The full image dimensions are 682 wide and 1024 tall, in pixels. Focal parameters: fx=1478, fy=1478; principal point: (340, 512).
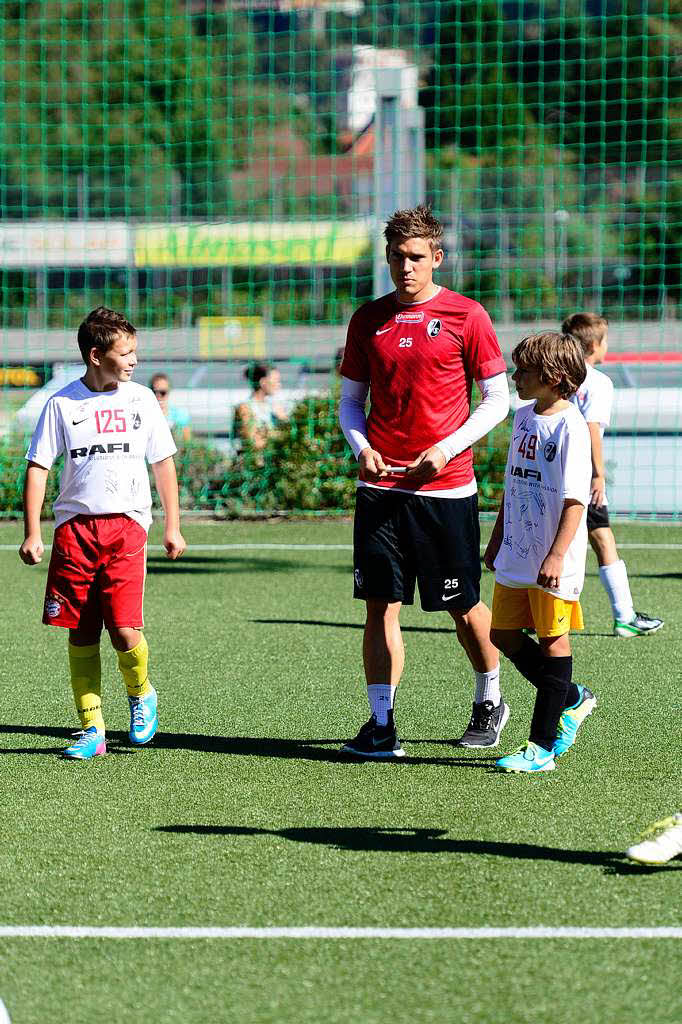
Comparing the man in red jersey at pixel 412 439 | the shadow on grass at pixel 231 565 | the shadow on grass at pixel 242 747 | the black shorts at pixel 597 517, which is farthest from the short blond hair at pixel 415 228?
the shadow on grass at pixel 231 565

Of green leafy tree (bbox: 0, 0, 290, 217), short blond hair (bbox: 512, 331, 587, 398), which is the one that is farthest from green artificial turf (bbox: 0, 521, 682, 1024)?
green leafy tree (bbox: 0, 0, 290, 217)

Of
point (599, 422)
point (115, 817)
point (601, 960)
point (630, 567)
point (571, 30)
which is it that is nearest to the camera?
point (601, 960)

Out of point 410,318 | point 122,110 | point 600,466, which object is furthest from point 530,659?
point 122,110

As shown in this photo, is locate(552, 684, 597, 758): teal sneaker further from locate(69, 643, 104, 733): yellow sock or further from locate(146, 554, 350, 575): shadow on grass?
locate(146, 554, 350, 575): shadow on grass

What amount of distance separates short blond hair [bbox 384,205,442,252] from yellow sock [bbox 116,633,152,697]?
1797mm

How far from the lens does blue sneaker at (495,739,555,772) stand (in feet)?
17.2

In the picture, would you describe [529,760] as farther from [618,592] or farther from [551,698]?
[618,592]

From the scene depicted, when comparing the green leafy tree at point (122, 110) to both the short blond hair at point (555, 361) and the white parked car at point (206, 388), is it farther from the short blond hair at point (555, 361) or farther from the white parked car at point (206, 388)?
the short blond hair at point (555, 361)

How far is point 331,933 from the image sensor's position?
3.75m

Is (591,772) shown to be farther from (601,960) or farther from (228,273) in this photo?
(228,273)

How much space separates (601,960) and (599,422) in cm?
445

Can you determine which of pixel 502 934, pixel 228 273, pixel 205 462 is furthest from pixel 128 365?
pixel 228 273

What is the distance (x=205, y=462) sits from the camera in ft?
47.4

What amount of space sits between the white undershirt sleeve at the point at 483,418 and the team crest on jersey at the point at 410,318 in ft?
1.07
